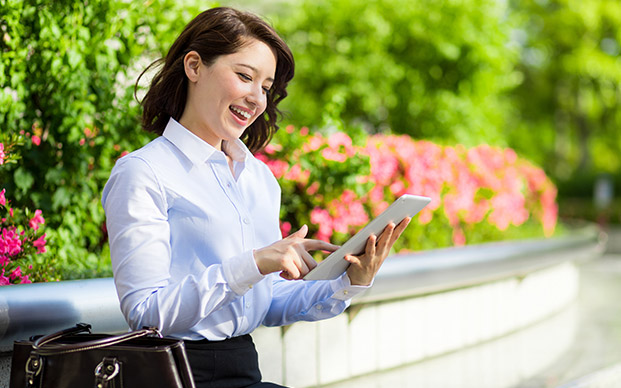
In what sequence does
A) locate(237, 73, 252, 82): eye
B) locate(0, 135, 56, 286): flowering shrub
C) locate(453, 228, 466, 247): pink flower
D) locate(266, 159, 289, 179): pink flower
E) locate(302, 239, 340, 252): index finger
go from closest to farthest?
locate(302, 239, 340, 252): index finger < locate(237, 73, 252, 82): eye < locate(0, 135, 56, 286): flowering shrub < locate(266, 159, 289, 179): pink flower < locate(453, 228, 466, 247): pink flower

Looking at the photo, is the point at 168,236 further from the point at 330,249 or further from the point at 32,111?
the point at 32,111

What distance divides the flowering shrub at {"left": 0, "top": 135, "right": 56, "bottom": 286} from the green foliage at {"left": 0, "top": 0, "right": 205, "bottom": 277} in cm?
21

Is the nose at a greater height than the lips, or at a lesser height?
greater

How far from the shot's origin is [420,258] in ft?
15.3

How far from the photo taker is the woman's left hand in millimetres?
1981

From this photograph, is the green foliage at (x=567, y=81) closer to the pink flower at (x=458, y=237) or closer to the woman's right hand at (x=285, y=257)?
the pink flower at (x=458, y=237)

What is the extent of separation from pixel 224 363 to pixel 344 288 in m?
0.39

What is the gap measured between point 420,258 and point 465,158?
9.39ft

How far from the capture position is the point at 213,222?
1990 mm

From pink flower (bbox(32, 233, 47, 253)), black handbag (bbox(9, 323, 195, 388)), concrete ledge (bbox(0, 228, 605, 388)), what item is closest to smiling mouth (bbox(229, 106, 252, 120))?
Answer: black handbag (bbox(9, 323, 195, 388))

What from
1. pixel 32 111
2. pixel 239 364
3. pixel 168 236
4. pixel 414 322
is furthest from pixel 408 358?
pixel 168 236

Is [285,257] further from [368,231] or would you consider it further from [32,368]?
[32,368]

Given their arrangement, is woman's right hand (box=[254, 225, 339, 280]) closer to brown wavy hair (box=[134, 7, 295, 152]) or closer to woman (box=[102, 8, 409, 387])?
woman (box=[102, 8, 409, 387])

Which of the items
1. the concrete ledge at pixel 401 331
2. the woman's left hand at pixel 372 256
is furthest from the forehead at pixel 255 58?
the concrete ledge at pixel 401 331
